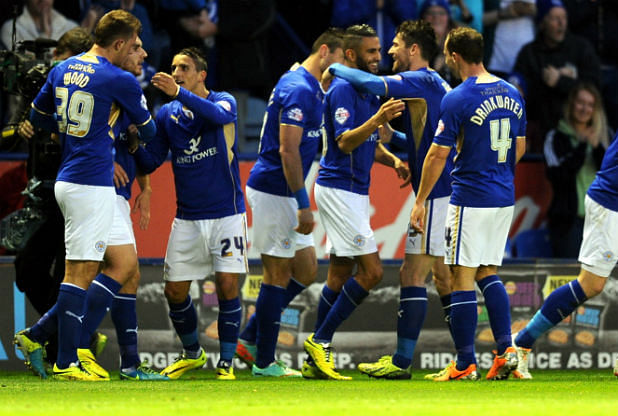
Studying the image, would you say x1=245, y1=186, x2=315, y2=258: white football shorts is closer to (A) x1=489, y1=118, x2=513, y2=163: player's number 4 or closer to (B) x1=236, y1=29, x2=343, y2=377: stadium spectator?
(B) x1=236, y1=29, x2=343, y2=377: stadium spectator

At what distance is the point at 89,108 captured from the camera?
7.50 m

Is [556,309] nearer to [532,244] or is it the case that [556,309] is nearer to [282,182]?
[282,182]

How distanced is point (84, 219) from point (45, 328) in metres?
0.96

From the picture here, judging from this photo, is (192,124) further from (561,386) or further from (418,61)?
(561,386)

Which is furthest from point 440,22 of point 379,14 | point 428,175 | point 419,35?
point 428,175

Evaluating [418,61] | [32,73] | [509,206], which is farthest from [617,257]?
[32,73]

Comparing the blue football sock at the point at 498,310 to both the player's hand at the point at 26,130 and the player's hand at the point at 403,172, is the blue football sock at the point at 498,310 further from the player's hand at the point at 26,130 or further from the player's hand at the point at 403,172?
the player's hand at the point at 26,130

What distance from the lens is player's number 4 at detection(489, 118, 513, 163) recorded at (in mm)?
7832

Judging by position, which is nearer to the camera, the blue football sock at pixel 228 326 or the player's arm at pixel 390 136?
the blue football sock at pixel 228 326

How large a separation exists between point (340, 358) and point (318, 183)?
1.97m

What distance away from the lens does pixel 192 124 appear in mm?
8281

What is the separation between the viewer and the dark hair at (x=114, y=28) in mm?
7602

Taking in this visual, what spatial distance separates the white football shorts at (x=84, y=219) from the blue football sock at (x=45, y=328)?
2.05 ft

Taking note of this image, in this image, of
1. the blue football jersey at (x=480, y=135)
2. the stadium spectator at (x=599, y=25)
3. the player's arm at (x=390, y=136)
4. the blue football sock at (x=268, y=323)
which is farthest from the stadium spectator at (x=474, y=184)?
the stadium spectator at (x=599, y=25)
